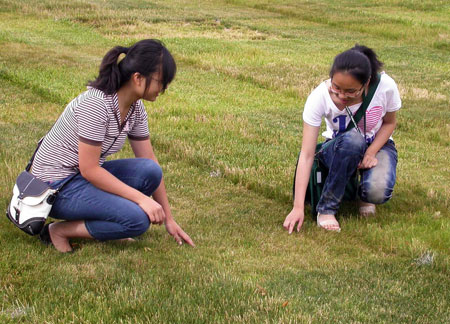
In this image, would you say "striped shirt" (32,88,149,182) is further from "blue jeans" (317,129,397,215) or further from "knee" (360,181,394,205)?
"knee" (360,181,394,205)

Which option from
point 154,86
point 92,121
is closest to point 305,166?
point 154,86

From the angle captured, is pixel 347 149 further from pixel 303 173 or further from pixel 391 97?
pixel 391 97

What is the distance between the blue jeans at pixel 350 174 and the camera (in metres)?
5.25

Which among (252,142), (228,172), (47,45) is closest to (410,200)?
(228,172)

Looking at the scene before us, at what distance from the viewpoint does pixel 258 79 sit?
12258 mm

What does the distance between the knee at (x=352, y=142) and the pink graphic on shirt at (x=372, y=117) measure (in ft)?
0.58

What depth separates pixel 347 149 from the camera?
523 centimetres

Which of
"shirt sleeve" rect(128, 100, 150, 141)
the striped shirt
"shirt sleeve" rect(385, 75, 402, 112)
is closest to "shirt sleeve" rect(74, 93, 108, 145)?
the striped shirt

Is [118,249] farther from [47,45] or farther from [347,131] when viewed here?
[47,45]

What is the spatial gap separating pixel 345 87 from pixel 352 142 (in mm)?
538

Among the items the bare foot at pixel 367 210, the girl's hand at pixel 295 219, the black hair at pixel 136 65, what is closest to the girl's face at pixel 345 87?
the girl's hand at pixel 295 219

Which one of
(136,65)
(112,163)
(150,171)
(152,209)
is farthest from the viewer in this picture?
(112,163)

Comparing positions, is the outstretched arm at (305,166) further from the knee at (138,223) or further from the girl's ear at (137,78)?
the girl's ear at (137,78)

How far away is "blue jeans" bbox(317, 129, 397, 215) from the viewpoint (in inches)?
207
